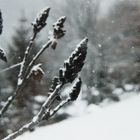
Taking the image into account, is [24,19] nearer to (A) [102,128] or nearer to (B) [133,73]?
(B) [133,73]

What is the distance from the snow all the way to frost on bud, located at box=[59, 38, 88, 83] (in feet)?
27.7

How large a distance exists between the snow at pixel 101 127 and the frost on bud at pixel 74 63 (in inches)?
333

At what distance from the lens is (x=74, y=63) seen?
9.78ft

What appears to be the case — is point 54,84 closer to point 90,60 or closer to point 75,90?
point 75,90

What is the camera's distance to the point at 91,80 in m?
29.1

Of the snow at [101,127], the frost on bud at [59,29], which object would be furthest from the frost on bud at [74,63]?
the snow at [101,127]

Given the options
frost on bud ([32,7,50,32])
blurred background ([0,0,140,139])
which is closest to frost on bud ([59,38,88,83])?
frost on bud ([32,7,50,32])

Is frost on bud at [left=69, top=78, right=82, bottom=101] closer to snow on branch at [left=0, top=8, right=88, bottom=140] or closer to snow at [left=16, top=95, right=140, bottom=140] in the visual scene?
snow on branch at [left=0, top=8, right=88, bottom=140]

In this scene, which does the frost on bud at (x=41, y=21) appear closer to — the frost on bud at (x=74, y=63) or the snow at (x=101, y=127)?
the frost on bud at (x=74, y=63)

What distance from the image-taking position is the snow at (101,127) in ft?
38.2

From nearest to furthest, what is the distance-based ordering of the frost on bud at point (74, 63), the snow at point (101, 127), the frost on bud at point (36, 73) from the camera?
the frost on bud at point (74, 63) < the frost on bud at point (36, 73) < the snow at point (101, 127)

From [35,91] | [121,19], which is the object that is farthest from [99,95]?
[121,19]

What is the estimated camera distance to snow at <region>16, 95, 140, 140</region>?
11656 mm

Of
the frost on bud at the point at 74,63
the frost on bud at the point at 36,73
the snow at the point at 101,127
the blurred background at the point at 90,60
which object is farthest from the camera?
the blurred background at the point at 90,60
